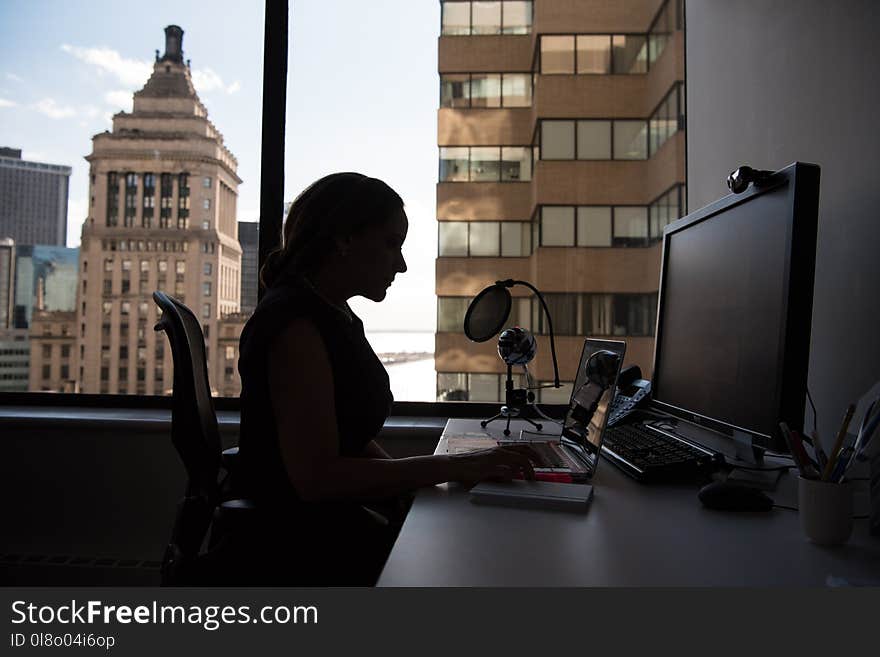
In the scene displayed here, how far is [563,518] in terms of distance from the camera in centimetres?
90

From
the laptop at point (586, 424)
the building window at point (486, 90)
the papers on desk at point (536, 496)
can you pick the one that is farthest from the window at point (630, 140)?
the papers on desk at point (536, 496)

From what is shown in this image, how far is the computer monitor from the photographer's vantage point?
3.05 ft

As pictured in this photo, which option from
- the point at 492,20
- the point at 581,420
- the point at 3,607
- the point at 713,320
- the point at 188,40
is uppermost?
the point at 492,20

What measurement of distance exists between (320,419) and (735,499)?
662mm

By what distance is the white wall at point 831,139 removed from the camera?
1192 millimetres

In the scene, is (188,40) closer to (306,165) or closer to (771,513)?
(306,165)

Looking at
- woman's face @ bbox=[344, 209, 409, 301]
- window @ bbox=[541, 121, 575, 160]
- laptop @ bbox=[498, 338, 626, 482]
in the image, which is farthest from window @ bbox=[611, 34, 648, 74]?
woman's face @ bbox=[344, 209, 409, 301]

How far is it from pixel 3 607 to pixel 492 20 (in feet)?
9.44

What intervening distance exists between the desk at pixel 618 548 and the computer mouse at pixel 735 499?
0.05 feet

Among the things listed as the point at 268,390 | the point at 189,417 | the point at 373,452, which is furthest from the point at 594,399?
the point at 189,417

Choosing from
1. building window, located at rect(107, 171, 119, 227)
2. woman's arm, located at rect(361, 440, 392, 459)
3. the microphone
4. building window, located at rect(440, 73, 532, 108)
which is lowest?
woman's arm, located at rect(361, 440, 392, 459)

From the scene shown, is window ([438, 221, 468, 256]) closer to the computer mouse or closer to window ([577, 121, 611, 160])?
window ([577, 121, 611, 160])

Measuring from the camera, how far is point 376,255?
51.2 inches

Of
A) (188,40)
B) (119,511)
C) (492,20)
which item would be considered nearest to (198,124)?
(188,40)
